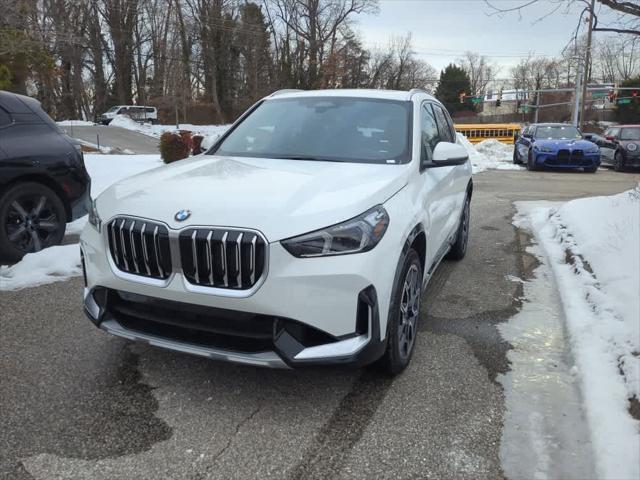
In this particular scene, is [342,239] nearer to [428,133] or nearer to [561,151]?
[428,133]

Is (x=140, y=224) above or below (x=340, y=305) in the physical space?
above

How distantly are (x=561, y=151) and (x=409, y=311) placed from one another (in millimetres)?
15945

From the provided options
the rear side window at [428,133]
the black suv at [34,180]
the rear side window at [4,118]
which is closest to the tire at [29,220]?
the black suv at [34,180]

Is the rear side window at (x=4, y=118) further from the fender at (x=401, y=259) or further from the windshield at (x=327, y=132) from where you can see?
the fender at (x=401, y=259)

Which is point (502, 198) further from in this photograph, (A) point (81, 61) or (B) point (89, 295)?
(A) point (81, 61)

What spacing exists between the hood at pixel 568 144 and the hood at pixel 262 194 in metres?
15.7

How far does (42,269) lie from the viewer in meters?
5.34

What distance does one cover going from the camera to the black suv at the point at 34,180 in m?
5.47

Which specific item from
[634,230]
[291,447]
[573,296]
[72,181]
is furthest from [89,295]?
[634,230]

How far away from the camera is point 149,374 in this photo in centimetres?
338

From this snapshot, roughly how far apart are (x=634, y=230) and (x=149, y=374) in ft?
14.3

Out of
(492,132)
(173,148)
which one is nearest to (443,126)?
(173,148)

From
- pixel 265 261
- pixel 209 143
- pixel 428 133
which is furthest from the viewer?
pixel 209 143

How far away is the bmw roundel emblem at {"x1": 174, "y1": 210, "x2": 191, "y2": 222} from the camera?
2752 mm
